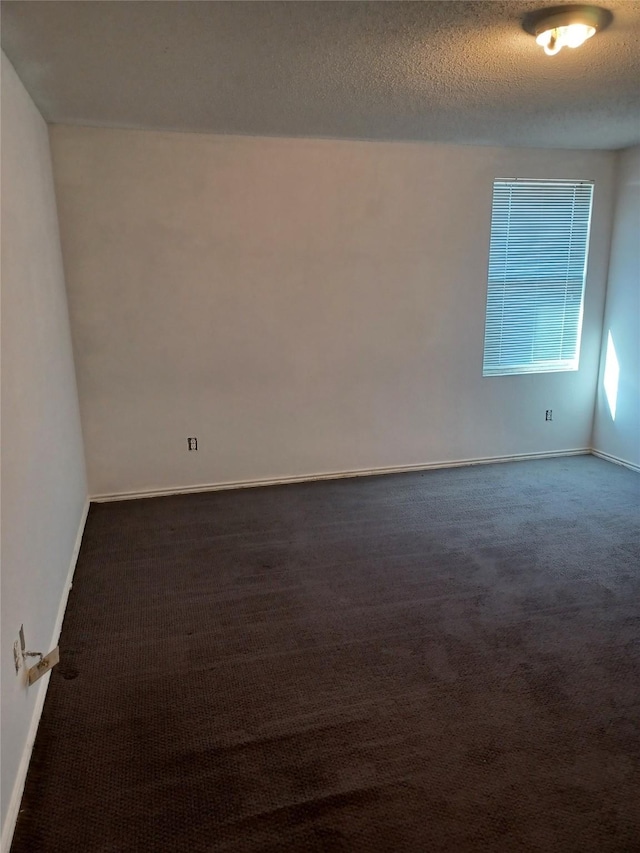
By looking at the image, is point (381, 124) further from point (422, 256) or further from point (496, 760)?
point (496, 760)

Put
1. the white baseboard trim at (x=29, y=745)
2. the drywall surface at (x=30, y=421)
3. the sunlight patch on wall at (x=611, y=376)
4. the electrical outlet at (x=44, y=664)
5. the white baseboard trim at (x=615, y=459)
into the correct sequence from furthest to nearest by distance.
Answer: the sunlight patch on wall at (x=611, y=376) < the white baseboard trim at (x=615, y=459) < the electrical outlet at (x=44, y=664) < the drywall surface at (x=30, y=421) < the white baseboard trim at (x=29, y=745)

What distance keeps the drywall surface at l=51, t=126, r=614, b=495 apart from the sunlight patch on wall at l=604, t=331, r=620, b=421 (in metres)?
0.38

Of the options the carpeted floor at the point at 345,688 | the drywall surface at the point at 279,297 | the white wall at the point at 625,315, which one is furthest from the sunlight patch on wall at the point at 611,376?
the carpeted floor at the point at 345,688

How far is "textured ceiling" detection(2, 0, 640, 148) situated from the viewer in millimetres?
2029

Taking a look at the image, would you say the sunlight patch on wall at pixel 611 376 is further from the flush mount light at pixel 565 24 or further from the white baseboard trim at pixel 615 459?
the flush mount light at pixel 565 24

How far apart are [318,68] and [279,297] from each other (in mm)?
1712

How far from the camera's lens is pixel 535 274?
462cm

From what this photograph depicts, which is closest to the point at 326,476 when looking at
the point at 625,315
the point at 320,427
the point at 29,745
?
the point at 320,427

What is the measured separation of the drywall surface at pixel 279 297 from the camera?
3762 millimetres

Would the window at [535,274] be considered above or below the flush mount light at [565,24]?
below

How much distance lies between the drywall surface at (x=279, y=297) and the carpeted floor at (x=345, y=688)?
2.47 feet

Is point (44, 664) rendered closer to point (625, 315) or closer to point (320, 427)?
point (320, 427)

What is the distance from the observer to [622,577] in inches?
119

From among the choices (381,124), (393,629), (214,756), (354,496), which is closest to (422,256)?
(381,124)
